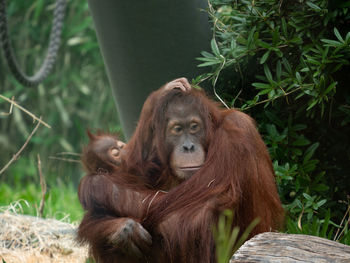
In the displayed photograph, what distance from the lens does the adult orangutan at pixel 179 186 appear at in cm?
255

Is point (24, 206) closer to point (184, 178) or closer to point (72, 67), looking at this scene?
point (184, 178)

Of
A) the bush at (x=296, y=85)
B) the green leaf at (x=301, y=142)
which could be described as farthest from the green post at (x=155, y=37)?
the green leaf at (x=301, y=142)

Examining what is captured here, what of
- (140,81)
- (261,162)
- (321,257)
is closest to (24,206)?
(140,81)

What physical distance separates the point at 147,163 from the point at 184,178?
29 centimetres

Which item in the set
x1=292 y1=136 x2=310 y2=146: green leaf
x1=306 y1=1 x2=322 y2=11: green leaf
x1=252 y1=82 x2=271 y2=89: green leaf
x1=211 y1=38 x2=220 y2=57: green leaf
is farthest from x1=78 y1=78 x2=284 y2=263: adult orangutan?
x1=306 y1=1 x2=322 y2=11: green leaf

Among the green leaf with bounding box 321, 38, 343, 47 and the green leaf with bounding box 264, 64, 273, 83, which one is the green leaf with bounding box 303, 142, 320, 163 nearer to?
the green leaf with bounding box 264, 64, 273, 83

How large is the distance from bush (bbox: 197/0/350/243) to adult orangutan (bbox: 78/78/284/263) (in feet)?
1.61

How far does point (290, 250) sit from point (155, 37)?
198cm

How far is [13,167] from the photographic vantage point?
9.01 m

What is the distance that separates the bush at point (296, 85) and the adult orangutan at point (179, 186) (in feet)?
1.61

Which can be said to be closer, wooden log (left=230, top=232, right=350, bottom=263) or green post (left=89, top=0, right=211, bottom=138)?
wooden log (left=230, top=232, right=350, bottom=263)

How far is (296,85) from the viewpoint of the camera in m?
3.07

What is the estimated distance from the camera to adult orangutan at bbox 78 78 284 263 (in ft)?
8.38

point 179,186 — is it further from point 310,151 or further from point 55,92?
point 55,92
